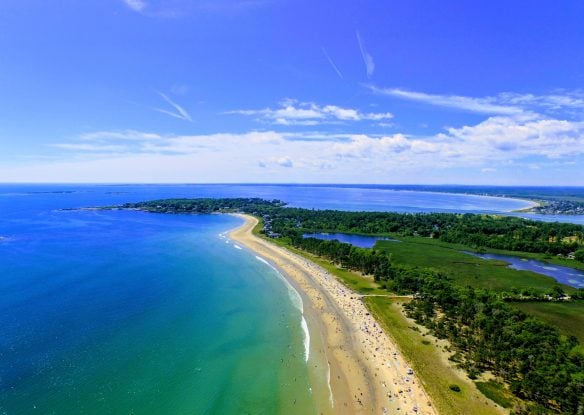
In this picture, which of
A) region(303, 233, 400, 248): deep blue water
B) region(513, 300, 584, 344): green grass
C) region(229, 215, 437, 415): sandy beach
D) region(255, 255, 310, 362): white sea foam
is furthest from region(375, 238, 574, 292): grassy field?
region(255, 255, 310, 362): white sea foam

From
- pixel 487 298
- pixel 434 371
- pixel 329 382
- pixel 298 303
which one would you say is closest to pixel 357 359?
pixel 329 382

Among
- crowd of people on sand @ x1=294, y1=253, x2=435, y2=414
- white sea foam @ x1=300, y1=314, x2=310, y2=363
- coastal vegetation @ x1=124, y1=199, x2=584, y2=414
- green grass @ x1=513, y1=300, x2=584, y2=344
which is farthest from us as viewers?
green grass @ x1=513, y1=300, x2=584, y2=344

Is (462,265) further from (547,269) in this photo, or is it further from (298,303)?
(298,303)

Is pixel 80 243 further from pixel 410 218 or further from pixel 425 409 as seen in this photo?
pixel 410 218

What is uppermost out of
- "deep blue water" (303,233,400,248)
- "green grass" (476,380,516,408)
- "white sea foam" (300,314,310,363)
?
"deep blue water" (303,233,400,248)

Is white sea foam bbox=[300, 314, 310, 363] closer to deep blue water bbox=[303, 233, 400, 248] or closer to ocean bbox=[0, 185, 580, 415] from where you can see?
ocean bbox=[0, 185, 580, 415]

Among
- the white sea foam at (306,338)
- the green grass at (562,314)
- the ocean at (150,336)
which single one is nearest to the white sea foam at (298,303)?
the white sea foam at (306,338)
